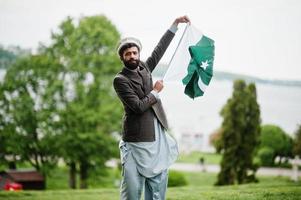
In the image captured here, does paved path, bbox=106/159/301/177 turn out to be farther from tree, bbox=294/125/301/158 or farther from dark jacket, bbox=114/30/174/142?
dark jacket, bbox=114/30/174/142

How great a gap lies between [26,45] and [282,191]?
1064cm

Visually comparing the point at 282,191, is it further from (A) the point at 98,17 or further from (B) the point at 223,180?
(A) the point at 98,17

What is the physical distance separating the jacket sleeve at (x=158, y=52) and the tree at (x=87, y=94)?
8.70 m

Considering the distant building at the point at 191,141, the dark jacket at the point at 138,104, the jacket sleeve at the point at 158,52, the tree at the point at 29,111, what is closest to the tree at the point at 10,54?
the tree at the point at 29,111

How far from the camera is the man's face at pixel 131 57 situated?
2854 millimetres

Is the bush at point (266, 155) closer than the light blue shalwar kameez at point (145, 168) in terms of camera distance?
No

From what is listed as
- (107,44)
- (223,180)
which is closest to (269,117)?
(223,180)

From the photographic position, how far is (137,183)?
2.95m

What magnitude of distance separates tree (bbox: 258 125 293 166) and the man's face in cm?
992

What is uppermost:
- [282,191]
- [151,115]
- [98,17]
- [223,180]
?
[98,17]

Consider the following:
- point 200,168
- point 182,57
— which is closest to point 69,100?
point 200,168

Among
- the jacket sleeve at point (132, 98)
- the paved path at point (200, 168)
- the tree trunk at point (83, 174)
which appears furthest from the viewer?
the paved path at point (200, 168)

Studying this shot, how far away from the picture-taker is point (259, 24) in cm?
1034

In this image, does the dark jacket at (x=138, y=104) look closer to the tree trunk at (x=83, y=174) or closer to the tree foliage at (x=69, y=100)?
the tree foliage at (x=69, y=100)
